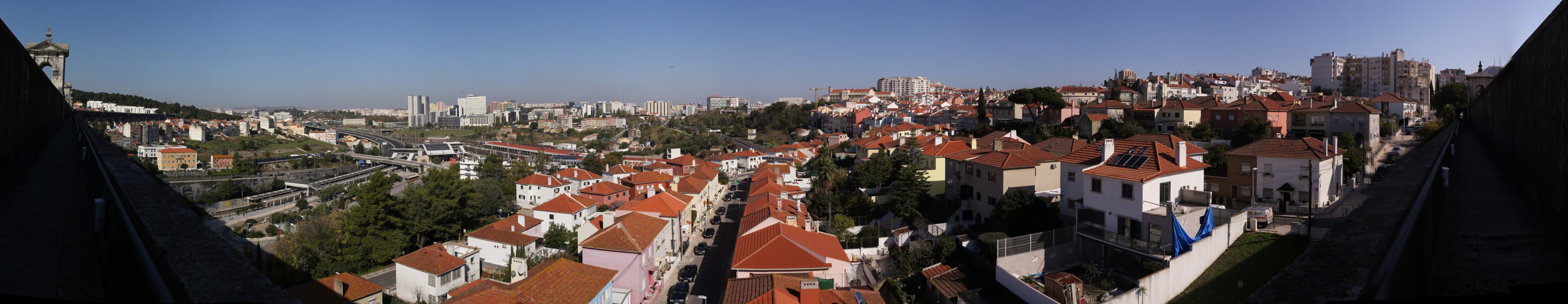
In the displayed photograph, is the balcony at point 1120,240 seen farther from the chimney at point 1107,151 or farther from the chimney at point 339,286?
the chimney at point 339,286

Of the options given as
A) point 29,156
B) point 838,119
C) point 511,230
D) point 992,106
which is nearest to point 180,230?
point 29,156

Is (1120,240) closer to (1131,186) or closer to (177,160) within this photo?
(1131,186)

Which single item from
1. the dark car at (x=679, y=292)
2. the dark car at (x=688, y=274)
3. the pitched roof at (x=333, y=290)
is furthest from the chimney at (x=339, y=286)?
the dark car at (x=688, y=274)

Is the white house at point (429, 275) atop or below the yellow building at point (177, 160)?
below

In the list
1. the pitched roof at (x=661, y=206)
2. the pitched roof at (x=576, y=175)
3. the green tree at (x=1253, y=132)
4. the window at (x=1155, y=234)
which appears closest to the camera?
the window at (x=1155, y=234)

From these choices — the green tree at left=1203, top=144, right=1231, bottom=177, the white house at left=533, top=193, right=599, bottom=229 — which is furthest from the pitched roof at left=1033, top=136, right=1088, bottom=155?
the white house at left=533, top=193, right=599, bottom=229

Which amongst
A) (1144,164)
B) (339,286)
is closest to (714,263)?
(339,286)
